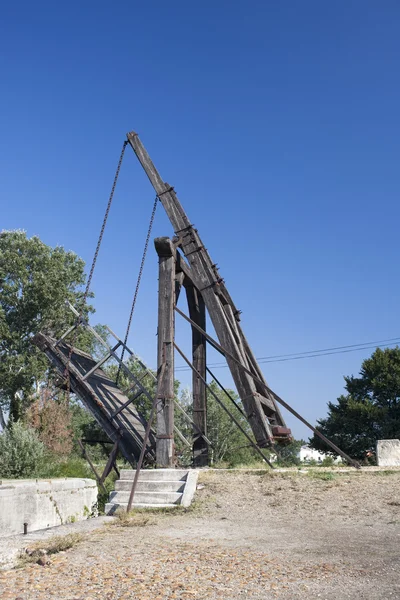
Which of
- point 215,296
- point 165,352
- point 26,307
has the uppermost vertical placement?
point 26,307

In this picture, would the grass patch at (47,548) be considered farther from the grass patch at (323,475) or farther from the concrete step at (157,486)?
the grass patch at (323,475)

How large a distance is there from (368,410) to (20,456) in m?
25.9

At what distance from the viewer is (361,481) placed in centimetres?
872

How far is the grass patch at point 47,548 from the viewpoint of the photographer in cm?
476

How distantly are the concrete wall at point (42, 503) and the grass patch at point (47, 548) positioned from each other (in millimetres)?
2038

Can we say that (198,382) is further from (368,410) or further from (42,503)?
(368,410)

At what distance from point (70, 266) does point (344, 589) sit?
100 ft

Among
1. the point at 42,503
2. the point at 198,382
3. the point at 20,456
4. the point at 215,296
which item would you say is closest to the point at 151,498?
the point at 42,503

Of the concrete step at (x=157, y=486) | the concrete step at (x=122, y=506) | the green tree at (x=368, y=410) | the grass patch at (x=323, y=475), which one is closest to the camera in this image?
the concrete step at (x=122, y=506)

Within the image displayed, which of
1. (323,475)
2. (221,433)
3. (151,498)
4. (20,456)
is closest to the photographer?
(151,498)

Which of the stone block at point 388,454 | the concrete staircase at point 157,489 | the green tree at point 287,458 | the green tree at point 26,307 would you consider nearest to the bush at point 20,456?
the concrete staircase at point 157,489

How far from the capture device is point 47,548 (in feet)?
16.9

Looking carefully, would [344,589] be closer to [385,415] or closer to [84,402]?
[84,402]

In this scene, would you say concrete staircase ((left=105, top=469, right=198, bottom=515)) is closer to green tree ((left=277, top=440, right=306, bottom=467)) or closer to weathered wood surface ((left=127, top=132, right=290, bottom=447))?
weathered wood surface ((left=127, top=132, right=290, bottom=447))
